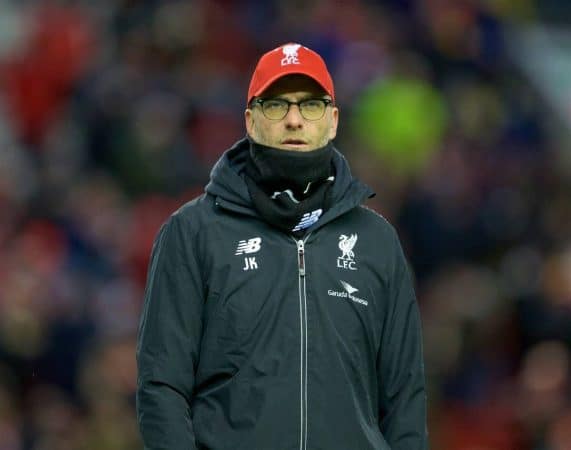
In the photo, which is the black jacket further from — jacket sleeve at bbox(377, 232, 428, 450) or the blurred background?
the blurred background

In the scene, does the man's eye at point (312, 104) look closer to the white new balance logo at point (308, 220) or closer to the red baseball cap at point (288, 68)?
the red baseball cap at point (288, 68)

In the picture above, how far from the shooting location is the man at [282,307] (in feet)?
13.1

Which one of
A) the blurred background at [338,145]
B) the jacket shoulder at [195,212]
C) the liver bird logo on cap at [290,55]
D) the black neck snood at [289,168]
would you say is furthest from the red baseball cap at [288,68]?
the blurred background at [338,145]

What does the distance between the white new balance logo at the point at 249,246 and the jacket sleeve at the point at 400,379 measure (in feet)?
1.30

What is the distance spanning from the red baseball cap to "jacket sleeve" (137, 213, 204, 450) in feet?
1.41

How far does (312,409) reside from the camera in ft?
13.2

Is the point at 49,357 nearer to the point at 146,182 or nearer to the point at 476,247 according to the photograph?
the point at 146,182

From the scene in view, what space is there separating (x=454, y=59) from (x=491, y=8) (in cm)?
97

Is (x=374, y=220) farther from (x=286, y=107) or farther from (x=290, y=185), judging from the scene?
(x=286, y=107)

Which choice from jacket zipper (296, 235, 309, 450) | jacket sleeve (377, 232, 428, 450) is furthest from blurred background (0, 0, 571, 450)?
jacket zipper (296, 235, 309, 450)

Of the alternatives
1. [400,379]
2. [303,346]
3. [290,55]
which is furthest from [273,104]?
[400,379]

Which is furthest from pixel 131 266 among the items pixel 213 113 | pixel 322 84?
pixel 322 84

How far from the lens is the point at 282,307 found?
406 centimetres

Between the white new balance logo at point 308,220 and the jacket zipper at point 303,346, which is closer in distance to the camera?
the jacket zipper at point 303,346
